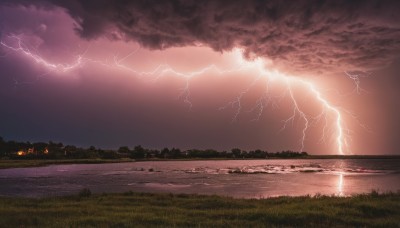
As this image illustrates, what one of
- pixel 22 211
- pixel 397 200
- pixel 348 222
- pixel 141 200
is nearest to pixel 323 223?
pixel 348 222

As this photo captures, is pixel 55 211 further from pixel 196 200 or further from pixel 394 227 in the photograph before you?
pixel 394 227

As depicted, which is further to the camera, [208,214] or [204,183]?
[204,183]

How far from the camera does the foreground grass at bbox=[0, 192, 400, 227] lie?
16312mm

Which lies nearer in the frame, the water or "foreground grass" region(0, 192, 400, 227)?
"foreground grass" region(0, 192, 400, 227)

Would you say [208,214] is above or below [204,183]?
above

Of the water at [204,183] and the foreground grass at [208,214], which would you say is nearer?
the foreground grass at [208,214]

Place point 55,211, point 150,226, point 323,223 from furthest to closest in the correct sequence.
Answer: point 55,211 < point 323,223 < point 150,226

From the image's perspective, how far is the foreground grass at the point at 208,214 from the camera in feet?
53.5

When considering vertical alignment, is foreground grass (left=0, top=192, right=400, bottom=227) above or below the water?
above

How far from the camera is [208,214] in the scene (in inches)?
741

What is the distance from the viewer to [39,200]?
2498 centimetres

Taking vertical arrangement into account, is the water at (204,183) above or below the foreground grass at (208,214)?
below

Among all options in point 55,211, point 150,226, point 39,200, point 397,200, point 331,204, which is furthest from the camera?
point 39,200

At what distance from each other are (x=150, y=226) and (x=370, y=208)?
12002mm
